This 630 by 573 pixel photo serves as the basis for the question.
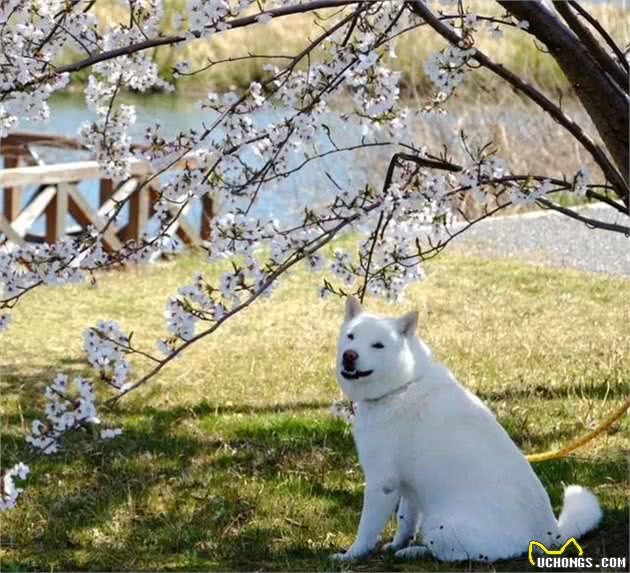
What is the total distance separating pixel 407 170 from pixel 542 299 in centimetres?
506

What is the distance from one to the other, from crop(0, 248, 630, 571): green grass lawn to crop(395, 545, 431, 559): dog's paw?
0.06 metres

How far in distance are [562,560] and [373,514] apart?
0.72m

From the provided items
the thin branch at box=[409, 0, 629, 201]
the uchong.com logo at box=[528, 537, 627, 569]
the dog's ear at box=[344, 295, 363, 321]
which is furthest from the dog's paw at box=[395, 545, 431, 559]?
the thin branch at box=[409, 0, 629, 201]

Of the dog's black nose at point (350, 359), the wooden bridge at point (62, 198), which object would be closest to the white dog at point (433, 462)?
the dog's black nose at point (350, 359)

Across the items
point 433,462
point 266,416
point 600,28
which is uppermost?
point 600,28

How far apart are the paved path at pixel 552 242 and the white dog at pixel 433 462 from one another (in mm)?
7026

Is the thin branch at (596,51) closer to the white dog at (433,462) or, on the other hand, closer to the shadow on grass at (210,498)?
the white dog at (433,462)

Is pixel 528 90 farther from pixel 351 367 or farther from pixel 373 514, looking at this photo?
pixel 373 514

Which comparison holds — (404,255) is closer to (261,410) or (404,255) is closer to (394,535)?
(394,535)

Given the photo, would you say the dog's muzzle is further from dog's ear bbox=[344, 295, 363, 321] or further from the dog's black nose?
dog's ear bbox=[344, 295, 363, 321]

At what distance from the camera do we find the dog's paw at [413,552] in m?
4.70

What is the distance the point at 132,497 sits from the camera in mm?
5773

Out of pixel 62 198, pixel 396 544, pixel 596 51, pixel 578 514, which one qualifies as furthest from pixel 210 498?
pixel 62 198

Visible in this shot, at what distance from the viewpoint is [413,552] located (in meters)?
4.74
